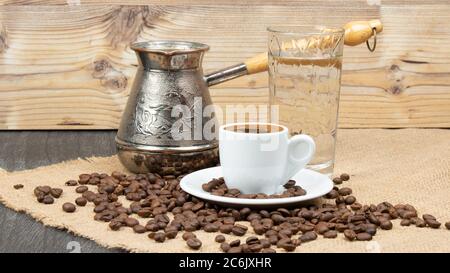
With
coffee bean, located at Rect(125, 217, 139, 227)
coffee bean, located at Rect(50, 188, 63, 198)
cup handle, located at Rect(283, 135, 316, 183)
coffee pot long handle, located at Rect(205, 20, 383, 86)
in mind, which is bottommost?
coffee bean, located at Rect(125, 217, 139, 227)

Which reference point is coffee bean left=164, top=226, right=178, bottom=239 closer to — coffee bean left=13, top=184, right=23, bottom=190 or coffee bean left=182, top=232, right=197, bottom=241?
coffee bean left=182, top=232, right=197, bottom=241

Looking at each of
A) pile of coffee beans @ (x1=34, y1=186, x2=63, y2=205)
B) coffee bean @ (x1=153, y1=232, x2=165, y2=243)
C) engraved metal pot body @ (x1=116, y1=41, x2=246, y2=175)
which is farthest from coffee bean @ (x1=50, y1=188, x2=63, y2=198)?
coffee bean @ (x1=153, y1=232, x2=165, y2=243)

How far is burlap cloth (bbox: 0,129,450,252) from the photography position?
3.88 ft

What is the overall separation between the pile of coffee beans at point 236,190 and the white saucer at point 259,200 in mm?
12

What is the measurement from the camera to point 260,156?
1.34 meters

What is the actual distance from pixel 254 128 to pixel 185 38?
619mm

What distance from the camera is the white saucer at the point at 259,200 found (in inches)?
50.3

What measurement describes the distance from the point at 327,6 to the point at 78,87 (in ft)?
1.96

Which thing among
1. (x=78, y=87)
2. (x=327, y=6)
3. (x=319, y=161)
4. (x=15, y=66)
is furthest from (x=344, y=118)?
(x=15, y=66)

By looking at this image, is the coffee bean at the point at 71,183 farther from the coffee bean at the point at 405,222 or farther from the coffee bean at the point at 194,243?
the coffee bean at the point at 405,222

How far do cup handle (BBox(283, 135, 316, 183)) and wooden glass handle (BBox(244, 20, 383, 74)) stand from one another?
0.89ft

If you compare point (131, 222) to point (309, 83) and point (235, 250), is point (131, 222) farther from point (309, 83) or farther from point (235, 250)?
point (309, 83)

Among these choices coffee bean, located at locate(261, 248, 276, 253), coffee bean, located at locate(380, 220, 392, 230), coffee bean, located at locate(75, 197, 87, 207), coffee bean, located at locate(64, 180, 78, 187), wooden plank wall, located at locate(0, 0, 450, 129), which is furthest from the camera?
wooden plank wall, located at locate(0, 0, 450, 129)

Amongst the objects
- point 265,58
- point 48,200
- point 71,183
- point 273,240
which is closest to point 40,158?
point 71,183
